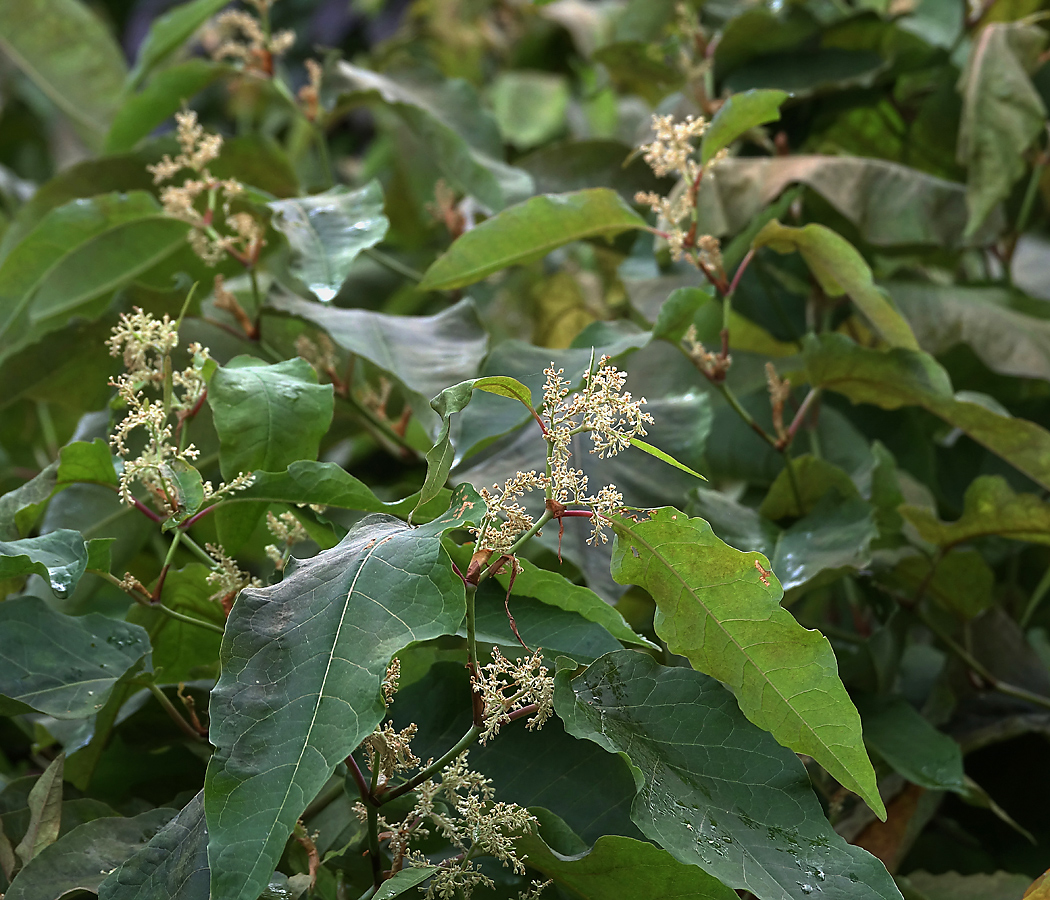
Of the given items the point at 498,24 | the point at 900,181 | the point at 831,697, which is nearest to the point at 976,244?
the point at 900,181

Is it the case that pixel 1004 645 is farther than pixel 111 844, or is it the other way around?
pixel 1004 645

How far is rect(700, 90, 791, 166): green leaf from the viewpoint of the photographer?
533mm

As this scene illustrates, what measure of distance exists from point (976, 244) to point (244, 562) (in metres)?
0.71

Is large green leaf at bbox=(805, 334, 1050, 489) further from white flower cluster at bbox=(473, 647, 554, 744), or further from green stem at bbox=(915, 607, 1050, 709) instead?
white flower cluster at bbox=(473, 647, 554, 744)

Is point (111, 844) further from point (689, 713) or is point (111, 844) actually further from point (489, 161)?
point (489, 161)

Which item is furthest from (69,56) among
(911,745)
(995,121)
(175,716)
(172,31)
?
(911,745)

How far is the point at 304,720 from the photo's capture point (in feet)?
0.99

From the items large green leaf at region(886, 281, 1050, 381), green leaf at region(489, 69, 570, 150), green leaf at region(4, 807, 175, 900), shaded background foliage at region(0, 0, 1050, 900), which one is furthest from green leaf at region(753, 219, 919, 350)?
green leaf at region(489, 69, 570, 150)

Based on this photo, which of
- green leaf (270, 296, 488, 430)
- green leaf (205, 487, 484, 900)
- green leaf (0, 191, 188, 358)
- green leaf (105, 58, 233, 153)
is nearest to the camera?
green leaf (205, 487, 484, 900)

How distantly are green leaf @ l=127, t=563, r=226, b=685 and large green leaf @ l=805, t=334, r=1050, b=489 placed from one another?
0.38 meters

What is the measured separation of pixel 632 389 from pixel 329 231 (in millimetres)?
254

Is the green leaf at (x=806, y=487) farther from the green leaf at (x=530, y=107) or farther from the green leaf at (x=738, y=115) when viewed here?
the green leaf at (x=530, y=107)

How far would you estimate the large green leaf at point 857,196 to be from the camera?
0.66 meters

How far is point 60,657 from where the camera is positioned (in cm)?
43
